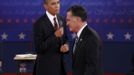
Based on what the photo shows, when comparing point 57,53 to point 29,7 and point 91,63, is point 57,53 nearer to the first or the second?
point 91,63

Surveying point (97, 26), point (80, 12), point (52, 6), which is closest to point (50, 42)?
point (52, 6)

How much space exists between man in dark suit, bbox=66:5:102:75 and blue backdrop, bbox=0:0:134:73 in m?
4.14

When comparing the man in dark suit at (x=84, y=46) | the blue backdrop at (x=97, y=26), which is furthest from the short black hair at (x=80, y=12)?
the blue backdrop at (x=97, y=26)

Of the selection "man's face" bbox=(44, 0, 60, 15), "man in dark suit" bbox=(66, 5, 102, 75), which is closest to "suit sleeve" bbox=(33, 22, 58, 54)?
"man's face" bbox=(44, 0, 60, 15)

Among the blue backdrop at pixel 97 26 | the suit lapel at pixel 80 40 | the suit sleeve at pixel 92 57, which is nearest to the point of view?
the suit sleeve at pixel 92 57

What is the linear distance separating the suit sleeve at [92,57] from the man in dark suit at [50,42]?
1.10 meters

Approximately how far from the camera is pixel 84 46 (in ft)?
12.2

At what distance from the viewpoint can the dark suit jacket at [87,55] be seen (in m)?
3.64

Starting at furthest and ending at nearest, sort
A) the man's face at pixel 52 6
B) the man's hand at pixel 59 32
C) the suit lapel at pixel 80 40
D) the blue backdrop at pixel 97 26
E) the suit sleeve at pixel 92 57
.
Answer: the blue backdrop at pixel 97 26
the man's face at pixel 52 6
the man's hand at pixel 59 32
the suit lapel at pixel 80 40
the suit sleeve at pixel 92 57

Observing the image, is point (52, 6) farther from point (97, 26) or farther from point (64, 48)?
point (97, 26)

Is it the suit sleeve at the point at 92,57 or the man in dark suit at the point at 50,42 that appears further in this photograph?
the man in dark suit at the point at 50,42

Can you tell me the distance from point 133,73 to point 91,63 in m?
3.68

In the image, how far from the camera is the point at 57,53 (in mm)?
4902

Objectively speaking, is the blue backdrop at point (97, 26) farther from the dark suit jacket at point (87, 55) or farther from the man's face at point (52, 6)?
the dark suit jacket at point (87, 55)
